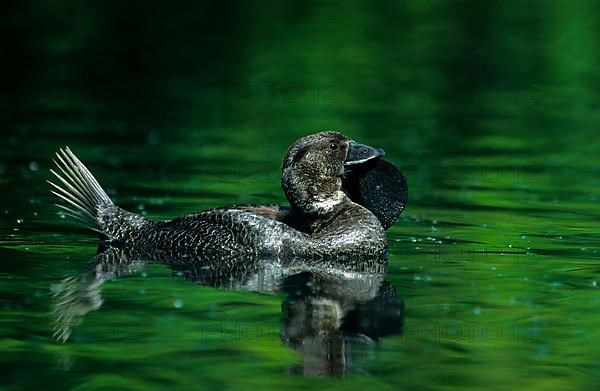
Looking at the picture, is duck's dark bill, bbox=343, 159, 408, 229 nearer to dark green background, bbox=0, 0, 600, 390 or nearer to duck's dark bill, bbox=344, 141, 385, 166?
duck's dark bill, bbox=344, 141, 385, 166

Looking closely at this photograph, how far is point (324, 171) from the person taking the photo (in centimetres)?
1059

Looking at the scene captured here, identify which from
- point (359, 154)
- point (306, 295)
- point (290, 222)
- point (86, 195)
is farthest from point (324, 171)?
point (86, 195)

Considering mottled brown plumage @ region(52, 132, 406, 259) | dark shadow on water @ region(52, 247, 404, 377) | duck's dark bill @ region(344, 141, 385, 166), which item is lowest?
dark shadow on water @ region(52, 247, 404, 377)

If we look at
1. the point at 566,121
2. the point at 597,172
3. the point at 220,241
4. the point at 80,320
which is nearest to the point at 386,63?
the point at 566,121

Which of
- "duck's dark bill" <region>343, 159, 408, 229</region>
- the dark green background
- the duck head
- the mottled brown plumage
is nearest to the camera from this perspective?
the dark green background

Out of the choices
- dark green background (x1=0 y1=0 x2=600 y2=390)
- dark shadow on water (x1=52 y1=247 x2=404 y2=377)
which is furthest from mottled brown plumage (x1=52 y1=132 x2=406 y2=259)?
dark green background (x1=0 y1=0 x2=600 y2=390)

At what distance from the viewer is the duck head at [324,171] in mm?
10523

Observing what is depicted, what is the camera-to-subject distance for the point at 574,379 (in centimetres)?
732

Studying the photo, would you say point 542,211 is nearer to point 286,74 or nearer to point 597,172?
point 597,172

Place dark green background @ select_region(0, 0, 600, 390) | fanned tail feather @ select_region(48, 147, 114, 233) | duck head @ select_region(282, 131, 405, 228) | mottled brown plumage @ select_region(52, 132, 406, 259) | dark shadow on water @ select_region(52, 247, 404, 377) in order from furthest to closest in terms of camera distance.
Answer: fanned tail feather @ select_region(48, 147, 114, 233), duck head @ select_region(282, 131, 405, 228), mottled brown plumage @ select_region(52, 132, 406, 259), dark shadow on water @ select_region(52, 247, 404, 377), dark green background @ select_region(0, 0, 600, 390)

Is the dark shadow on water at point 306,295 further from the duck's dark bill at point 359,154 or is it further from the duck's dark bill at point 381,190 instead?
the duck's dark bill at point 359,154

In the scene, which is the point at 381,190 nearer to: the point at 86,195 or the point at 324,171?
the point at 324,171

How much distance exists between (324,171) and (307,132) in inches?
286

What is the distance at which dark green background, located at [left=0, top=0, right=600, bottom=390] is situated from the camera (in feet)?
25.3
